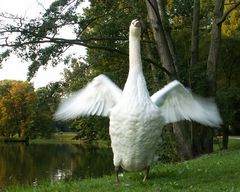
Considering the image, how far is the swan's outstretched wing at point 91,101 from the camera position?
960cm

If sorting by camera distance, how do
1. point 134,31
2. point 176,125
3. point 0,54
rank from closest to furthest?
point 134,31
point 0,54
point 176,125

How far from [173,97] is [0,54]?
8914 mm

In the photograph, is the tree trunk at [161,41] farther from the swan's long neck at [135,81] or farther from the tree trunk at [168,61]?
the swan's long neck at [135,81]

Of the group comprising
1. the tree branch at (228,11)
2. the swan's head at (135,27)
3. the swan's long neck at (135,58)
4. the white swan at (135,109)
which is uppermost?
the tree branch at (228,11)

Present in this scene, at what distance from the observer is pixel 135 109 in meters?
8.20

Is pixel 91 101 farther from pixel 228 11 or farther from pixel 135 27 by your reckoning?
pixel 228 11

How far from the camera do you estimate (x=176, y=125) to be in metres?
19.0

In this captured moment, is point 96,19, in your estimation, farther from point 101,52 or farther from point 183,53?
point 183,53

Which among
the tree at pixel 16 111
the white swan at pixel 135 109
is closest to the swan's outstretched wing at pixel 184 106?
the white swan at pixel 135 109

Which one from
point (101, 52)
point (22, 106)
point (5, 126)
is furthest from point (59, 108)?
point (5, 126)

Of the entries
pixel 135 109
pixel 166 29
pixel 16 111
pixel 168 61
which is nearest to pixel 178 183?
pixel 135 109

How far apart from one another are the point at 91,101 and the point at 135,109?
1797 mm

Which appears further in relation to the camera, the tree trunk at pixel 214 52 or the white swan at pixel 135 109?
the tree trunk at pixel 214 52

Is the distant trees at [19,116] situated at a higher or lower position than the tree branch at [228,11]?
lower
